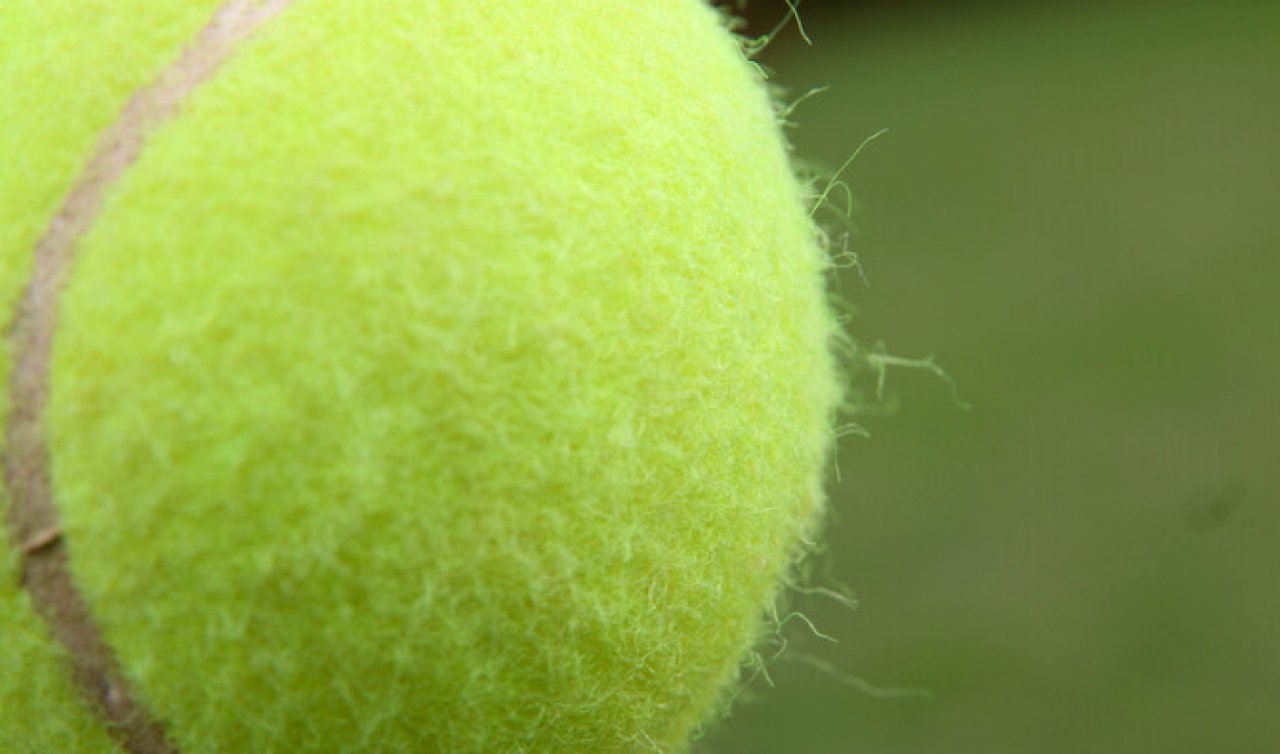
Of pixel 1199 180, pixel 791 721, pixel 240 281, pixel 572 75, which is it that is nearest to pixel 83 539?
pixel 240 281

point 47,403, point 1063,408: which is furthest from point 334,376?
point 1063,408

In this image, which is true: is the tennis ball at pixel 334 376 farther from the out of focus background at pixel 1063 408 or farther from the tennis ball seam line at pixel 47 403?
the out of focus background at pixel 1063 408

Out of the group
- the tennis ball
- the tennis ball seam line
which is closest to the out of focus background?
the tennis ball

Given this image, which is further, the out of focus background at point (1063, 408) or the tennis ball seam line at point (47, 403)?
the out of focus background at point (1063, 408)

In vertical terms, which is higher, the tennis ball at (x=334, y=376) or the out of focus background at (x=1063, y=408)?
the tennis ball at (x=334, y=376)

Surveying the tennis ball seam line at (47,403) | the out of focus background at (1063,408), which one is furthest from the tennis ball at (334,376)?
the out of focus background at (1063,408)

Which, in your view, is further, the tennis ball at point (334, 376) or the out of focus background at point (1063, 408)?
the out of focus background at point (1063, 408)

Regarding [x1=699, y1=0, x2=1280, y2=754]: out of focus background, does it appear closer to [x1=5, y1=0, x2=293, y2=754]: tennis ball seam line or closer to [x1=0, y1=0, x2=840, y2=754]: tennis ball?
[x1=0, y1=0, x2=840, y2=754]: tennis ball
